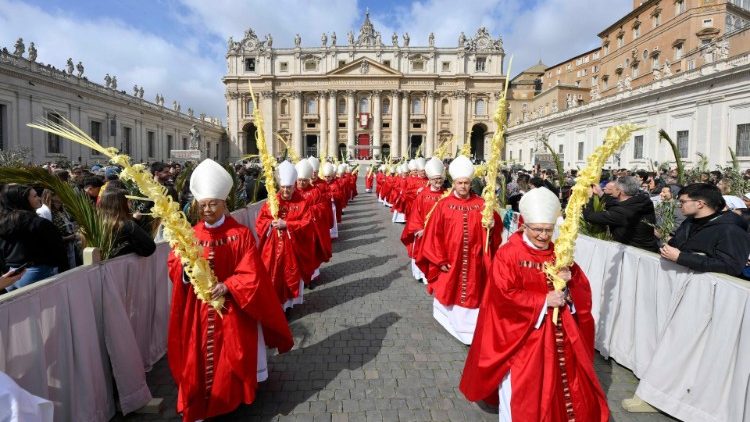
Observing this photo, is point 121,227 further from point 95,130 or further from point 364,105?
point 364,105

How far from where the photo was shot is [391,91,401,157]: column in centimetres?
6994

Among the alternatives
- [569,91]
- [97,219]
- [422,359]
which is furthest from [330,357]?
[569,91]

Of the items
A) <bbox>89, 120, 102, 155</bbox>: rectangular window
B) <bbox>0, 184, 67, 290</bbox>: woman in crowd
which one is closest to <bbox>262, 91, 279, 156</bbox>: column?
<bbox>89, 120, 102, 155</bbox>: rectangular window

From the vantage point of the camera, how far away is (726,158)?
71.5 ft

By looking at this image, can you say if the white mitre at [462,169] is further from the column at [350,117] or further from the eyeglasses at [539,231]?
the column at [350,117]

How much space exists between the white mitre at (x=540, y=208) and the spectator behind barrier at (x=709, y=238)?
1.24m

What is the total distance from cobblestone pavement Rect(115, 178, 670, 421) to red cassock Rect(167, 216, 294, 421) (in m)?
0.40

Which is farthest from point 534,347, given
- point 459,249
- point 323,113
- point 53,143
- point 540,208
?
point 323,113

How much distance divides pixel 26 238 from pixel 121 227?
0.80 meters

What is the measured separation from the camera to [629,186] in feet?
16.9

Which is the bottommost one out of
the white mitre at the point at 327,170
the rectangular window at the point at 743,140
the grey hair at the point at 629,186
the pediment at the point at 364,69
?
the grey hair at the point at 629,186

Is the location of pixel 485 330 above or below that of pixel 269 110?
below

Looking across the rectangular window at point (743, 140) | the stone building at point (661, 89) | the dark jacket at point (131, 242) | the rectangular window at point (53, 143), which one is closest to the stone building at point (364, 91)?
the stone building at point (661, 89)

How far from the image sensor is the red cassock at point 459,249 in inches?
220
